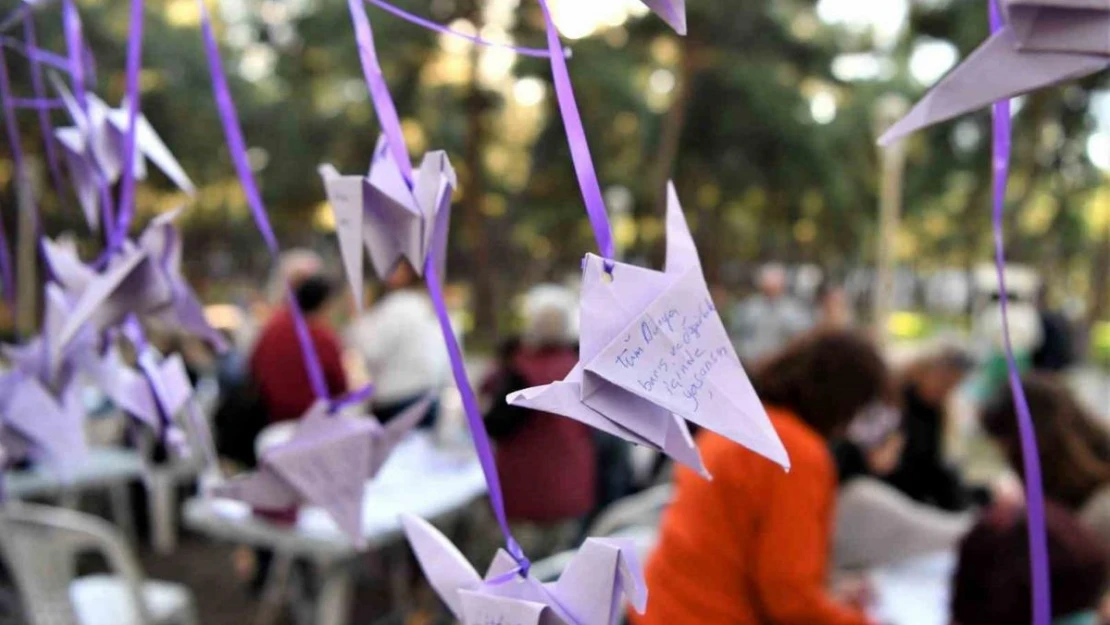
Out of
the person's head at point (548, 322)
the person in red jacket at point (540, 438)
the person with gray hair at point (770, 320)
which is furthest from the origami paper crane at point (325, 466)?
the person with gray hair at point (770, 320)

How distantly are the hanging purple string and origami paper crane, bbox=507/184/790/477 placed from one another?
86mm

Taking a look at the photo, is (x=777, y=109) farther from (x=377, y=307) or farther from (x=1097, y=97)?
(x=377, y=307)

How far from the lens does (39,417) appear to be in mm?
849

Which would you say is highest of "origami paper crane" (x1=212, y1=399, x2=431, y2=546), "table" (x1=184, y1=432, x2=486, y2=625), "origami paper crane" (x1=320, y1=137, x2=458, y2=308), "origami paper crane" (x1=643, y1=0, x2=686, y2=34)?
"origami paper crane" (x1=643, y1=0, x2=686, y2=34)

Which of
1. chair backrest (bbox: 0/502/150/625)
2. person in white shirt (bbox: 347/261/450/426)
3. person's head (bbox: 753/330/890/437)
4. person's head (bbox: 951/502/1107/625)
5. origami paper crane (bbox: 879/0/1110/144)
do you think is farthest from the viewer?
person in white shirt (bbox: 347/261/450/426)

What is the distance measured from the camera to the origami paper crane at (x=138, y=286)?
750 mm

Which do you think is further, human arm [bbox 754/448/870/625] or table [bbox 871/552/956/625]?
table [bbox 871/552/956/625]

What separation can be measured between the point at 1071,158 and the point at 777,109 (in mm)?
4085

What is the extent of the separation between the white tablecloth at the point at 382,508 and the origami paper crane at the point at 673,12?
1662mm

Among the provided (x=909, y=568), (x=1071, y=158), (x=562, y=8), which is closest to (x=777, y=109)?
(x=1071, y=158)

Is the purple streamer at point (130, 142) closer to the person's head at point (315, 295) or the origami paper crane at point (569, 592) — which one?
the origami paper crane at point (569, 592)

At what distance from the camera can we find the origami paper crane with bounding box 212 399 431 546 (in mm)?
758

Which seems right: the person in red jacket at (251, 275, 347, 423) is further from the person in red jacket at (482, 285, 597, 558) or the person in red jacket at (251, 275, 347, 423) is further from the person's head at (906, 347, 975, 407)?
the person's head at (906, 347, 975, 407)

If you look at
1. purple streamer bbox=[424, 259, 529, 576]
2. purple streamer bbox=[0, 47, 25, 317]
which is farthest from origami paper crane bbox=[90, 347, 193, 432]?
purple streamer bbox=[424, 259, 529, 576]
